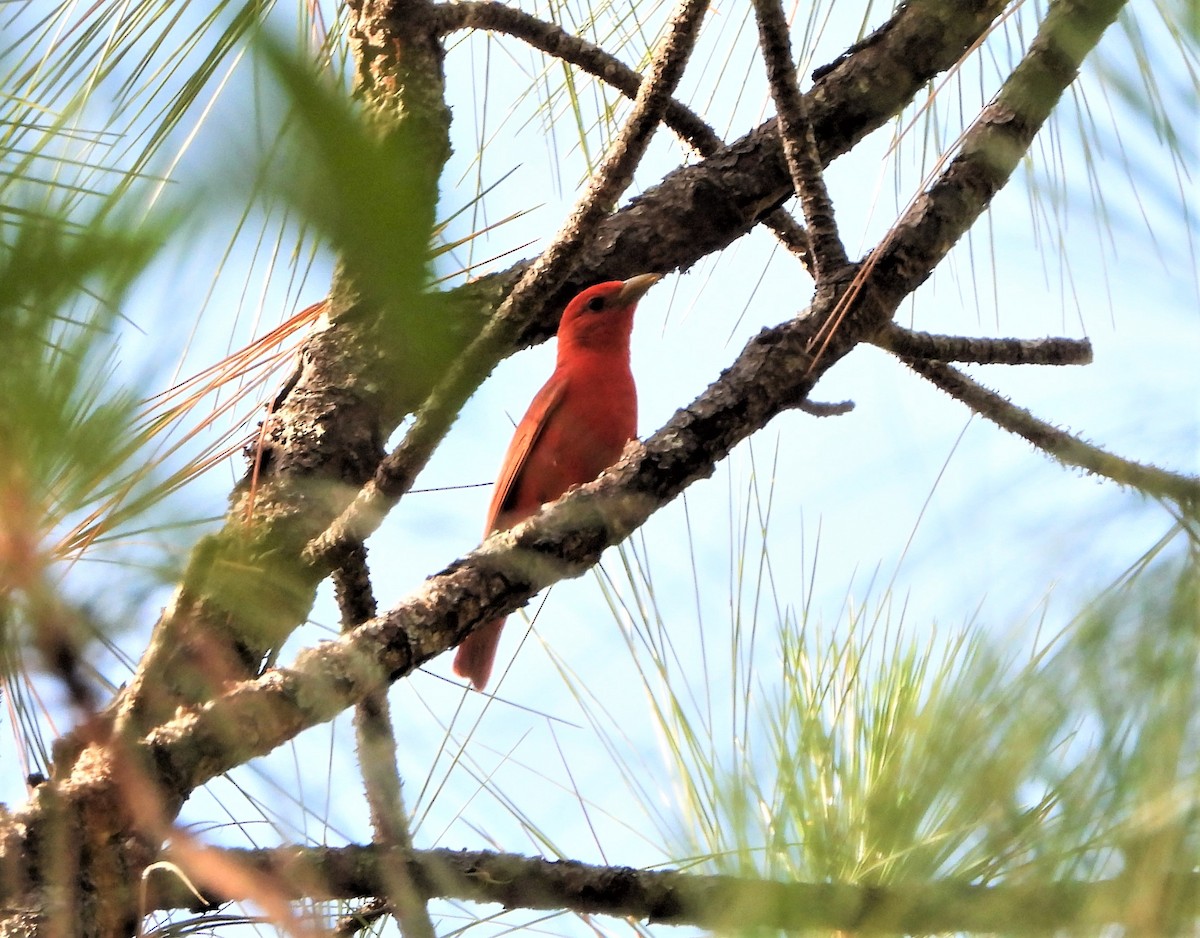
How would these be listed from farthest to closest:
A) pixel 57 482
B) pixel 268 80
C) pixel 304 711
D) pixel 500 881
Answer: pixel 500 881
pixel 304 711
pixel 57 482
pixel 268 80

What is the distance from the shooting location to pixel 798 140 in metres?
1.86

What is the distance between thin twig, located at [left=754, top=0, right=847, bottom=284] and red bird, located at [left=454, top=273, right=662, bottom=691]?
67.6 inches

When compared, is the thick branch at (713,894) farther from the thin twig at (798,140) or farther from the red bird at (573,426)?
the red bird at (573,426)

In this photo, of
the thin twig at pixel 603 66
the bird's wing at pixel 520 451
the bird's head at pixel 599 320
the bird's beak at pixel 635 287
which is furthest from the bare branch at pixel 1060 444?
the bird's wing at pixel 520 451

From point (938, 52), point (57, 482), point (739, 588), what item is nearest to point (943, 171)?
point (938, 52)

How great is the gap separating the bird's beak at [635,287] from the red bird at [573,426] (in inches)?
4.1

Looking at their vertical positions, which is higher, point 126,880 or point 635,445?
point 635,445

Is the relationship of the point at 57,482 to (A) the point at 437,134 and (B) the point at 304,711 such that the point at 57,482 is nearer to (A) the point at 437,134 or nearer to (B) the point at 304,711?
(B) the point at 304,711

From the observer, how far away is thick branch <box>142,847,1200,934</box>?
894 millimetres

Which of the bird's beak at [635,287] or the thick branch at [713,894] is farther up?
the bird's beak at [635,287]

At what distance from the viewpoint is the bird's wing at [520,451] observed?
12.8 feet

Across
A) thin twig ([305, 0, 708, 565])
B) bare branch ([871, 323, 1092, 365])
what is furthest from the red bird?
thin twig ([305, 0, 708, 565])

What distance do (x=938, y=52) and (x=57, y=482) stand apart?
2.12m

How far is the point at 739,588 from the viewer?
1766 mm
